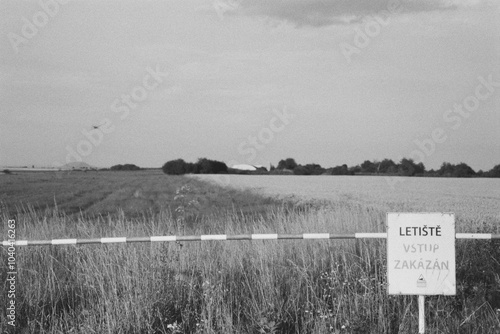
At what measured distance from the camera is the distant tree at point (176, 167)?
130250 mm

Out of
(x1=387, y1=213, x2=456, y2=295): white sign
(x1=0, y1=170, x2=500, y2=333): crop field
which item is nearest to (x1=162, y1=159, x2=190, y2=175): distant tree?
(x1=0, y1=170, x2=500, y2=333): crop field

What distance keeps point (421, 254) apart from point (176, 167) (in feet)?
414

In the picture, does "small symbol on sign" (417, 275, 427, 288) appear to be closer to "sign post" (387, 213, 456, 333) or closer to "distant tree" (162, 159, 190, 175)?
"sign post" (387, 213, 456, 333)

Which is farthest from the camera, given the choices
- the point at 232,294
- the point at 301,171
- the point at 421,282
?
the point at 301,171

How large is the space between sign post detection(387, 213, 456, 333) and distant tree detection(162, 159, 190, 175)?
124 m

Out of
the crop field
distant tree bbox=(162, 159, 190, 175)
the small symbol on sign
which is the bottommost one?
the crop field

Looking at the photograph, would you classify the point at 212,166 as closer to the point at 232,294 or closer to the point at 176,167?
the point at 176,167

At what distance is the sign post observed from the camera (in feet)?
20.5

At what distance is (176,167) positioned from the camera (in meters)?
131

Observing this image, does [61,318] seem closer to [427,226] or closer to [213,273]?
[213,273]

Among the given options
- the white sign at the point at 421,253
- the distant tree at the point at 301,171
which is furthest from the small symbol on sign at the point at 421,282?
the distant tree at the point at 301,171

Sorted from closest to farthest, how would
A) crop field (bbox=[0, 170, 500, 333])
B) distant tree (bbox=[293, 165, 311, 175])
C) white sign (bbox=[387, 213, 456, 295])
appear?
1. white sign (bbox=[387, 213, 456, 295])
2. crop field (bbox=[0, 170, 500, 333])
3. distant tree (bbox=[293, 165, 311, 175])

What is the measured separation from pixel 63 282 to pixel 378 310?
15.3 feet

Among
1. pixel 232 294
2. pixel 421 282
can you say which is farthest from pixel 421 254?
pixel 232 294
